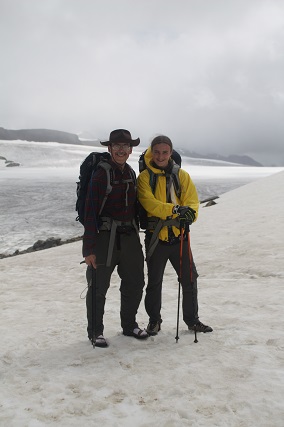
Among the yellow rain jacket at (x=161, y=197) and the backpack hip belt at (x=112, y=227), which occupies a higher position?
the yellow rain jacket at (x=161, y=197)

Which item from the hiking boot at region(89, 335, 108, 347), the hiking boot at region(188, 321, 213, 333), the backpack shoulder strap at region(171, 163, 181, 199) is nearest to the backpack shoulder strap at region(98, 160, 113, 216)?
the backpack shoulder strap at region(171, 163, 181, 199)

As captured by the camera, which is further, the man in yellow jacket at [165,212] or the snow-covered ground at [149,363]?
the man in yellow jacket at [165,212]

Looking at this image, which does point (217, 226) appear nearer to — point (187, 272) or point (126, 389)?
point (187, 272)

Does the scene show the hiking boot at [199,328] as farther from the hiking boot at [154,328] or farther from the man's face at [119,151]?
the man's face at [119,151]

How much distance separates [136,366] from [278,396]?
1.53 metres

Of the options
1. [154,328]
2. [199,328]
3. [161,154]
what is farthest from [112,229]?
[199,328]

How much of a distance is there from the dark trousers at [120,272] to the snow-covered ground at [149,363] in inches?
20.4

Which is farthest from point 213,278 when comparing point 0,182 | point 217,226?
point 0,182

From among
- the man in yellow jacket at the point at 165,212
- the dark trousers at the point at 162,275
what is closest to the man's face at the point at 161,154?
the man in yellow jacket at the point at 165,212

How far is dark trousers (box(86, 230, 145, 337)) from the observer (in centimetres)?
479

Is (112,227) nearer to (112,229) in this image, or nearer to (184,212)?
(112,229)

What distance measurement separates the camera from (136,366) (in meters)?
4.40

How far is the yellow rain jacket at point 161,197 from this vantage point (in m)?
4.70

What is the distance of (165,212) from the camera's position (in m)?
4.69
